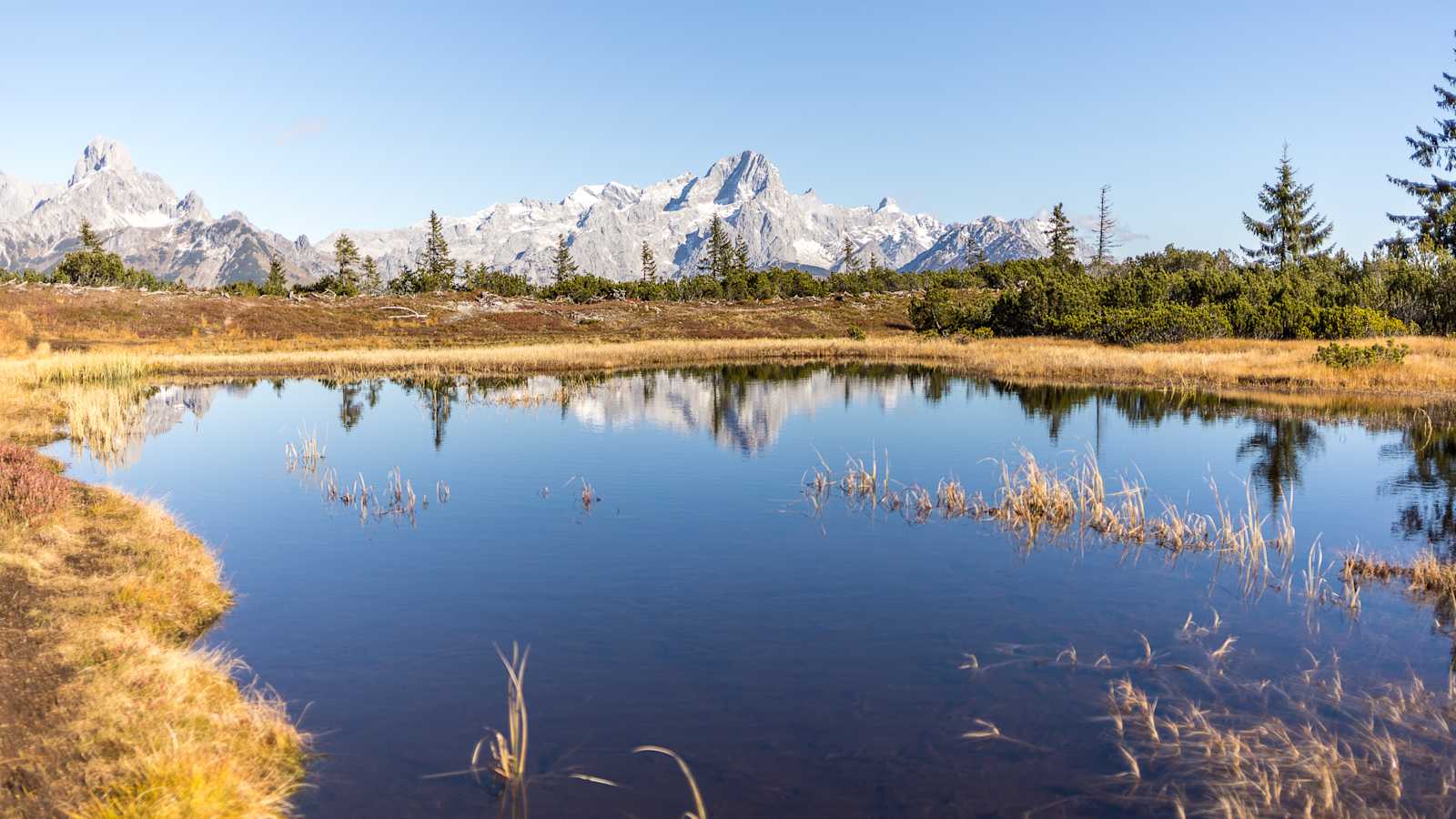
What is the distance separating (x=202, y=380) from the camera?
60406mm

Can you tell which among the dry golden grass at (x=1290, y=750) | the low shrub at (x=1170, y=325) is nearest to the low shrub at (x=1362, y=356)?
the low shrub at (x=1170, y=325)

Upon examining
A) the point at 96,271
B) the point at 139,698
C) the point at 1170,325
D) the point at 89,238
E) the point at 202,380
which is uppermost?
the point at 89,238

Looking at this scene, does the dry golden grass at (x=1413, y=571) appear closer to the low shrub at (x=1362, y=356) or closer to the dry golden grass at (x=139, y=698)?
the dry golden grass at (x=139, y=698)

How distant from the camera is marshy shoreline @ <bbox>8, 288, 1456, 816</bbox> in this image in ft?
31.5

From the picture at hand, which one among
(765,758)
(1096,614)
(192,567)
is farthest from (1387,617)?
(192,567)

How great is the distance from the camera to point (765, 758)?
1073 cm

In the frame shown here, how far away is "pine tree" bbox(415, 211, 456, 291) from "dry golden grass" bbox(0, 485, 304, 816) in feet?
471

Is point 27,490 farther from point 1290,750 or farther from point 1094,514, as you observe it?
point 1094,514

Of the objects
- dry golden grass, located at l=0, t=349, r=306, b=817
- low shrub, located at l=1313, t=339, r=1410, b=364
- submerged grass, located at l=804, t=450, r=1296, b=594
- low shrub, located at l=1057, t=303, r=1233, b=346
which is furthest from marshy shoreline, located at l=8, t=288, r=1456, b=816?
submerged grass, located at l=804, t=450, r=1296, b=594

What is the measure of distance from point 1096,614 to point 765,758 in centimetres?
772

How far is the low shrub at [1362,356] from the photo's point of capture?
4819 centimetres

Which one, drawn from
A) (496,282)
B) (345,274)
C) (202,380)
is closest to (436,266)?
(496,282)

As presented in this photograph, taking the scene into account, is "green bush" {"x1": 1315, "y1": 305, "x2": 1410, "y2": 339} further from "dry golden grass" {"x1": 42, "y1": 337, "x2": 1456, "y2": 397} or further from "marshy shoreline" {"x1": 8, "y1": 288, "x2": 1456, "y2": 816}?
"marshy shoreline" {"x1": 8, "y1": 288, "x2": 1456, "y2": 816}

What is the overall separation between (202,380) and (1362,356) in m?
71.4
